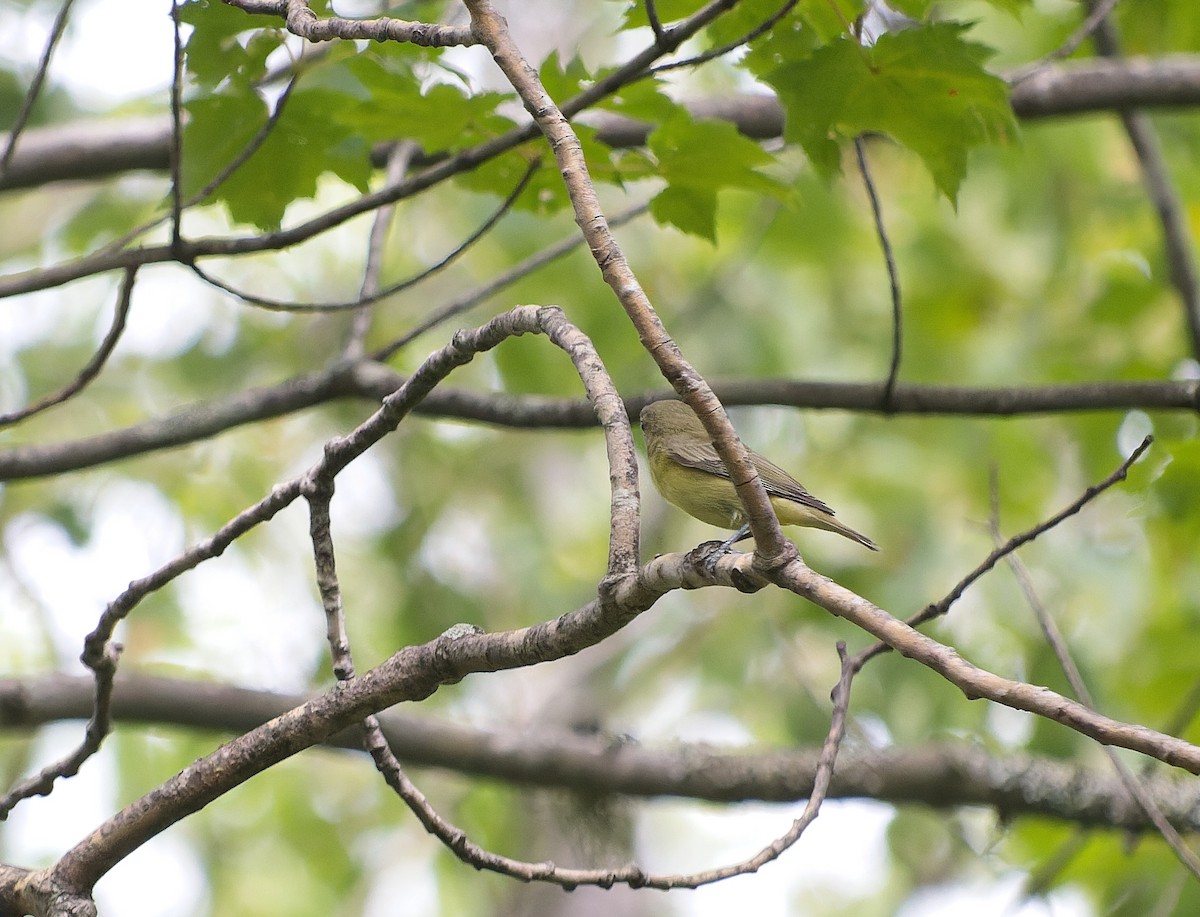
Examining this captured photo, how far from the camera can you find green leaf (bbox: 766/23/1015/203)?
3.16 m

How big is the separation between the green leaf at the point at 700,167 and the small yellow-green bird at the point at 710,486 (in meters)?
0.70

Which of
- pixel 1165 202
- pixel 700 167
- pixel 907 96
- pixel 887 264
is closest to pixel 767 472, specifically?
pixel 887 264

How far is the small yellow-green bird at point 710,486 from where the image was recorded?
419 cm

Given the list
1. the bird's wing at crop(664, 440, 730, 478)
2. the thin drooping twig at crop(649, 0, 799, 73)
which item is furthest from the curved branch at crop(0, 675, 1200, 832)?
the thin drooping twig at crop(649, 0, 799, 73)

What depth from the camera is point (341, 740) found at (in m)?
4.76

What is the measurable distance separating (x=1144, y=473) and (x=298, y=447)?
23.1 feet

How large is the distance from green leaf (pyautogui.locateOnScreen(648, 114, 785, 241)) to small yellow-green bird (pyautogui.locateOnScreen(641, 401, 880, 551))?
2.28 ft

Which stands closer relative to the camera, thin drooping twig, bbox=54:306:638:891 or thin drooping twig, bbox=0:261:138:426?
thin drooping twig, bbox=54:306:638:891

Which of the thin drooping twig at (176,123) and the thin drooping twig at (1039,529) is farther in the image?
the thin drooping twig at (176,123)

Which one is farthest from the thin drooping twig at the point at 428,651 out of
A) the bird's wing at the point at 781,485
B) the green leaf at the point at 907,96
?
the bird's wing at the point at 781,485

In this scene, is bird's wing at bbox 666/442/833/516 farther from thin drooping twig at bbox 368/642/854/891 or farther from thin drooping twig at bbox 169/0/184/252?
thin drooping twig at bbox 169/0/184/252

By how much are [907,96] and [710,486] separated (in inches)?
58.5

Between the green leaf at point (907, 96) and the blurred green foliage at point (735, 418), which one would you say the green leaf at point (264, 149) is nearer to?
the blurred green foliage at point (735, 418)

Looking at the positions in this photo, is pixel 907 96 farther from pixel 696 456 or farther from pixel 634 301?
pixel 634 301
